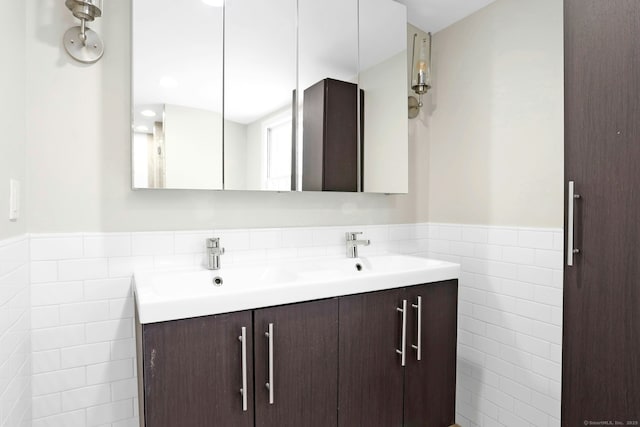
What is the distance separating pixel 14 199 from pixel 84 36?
0.68m

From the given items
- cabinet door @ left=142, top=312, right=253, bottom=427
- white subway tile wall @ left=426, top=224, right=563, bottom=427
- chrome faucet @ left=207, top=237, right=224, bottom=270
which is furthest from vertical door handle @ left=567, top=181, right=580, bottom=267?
chrome faucet @ left=207, top=237, right=224, bottom=270

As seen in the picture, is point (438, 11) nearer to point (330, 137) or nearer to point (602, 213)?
point (330, 137)

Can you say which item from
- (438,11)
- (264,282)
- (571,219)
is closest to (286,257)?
(264,282)

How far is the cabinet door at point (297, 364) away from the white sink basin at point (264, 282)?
0.06 meters

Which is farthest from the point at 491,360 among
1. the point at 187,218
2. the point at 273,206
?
the point at 187,218

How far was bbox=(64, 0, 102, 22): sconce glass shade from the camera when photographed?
1.34 m

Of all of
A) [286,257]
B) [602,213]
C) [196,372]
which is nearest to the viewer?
[196,372]

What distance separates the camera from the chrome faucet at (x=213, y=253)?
162 cm

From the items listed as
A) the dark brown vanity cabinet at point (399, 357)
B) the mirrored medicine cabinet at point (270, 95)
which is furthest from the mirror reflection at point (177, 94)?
the dark brown vanity cabinet at point (399, 357)

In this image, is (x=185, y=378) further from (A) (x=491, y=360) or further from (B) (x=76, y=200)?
(A) (x=491, y=360)

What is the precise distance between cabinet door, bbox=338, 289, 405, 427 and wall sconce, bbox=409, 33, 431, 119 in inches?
49.5

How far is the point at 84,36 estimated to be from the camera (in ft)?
4.63

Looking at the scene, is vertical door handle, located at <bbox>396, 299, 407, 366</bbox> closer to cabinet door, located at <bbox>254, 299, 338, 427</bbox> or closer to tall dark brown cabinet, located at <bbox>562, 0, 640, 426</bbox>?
cabinet door, located at <bbox>254, 299, 338, 427</bbox>

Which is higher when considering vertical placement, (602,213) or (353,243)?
(602,213)
